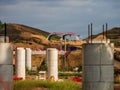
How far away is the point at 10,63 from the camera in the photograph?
57.3 feet

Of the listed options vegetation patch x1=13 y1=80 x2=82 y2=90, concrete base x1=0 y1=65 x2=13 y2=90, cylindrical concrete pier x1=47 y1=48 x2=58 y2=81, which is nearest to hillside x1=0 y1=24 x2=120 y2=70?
cylindrical concrete pier x1=47 y1=48 x2=58 y2=81

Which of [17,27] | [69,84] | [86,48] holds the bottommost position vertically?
[69,84]

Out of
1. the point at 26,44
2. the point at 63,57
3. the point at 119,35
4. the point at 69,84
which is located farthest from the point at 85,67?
the point at 119,35

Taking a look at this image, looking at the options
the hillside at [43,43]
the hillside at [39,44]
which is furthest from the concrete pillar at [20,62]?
the hillside at [39,44]

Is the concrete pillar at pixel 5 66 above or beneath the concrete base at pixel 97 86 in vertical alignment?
above

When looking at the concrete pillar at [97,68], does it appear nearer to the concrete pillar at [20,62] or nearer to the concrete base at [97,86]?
the concrete base at [97,86]

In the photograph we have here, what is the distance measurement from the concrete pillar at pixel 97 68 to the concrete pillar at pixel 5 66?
2.61m

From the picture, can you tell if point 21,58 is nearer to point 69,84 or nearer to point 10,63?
point 69,84

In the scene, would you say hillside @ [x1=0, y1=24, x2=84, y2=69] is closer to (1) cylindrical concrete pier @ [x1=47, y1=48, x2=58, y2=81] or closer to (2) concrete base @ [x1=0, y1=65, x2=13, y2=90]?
(1) cylindrical concrete pier @ [x1=47, y1=48, x2=58, y2=81]

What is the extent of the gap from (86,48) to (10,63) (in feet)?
8.91

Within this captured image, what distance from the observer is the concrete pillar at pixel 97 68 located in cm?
1716

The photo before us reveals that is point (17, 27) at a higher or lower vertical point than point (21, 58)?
higher

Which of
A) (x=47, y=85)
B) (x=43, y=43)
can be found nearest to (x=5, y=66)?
(x=47, y=85)

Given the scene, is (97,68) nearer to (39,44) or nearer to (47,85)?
(47,85)
